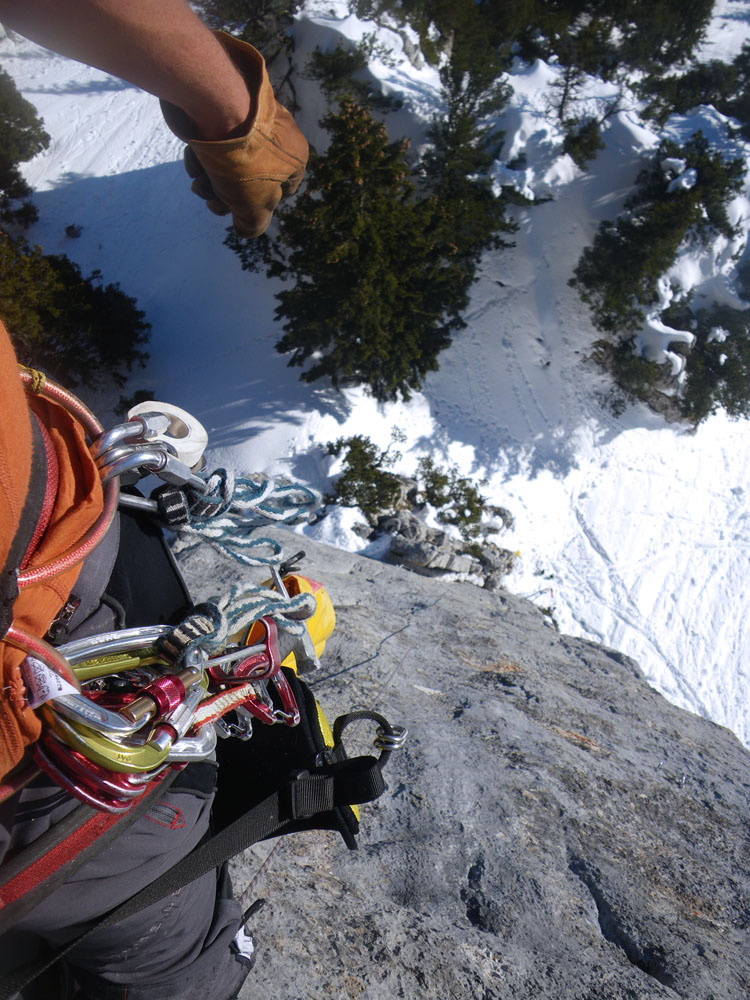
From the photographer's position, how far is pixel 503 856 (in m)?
2.51

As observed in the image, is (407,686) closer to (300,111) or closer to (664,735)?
(664,735)

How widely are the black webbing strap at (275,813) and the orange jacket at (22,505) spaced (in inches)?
28.7

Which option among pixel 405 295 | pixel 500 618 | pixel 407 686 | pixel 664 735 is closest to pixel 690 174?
pixel 405 295

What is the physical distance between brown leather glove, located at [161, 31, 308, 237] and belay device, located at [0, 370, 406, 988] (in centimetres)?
70

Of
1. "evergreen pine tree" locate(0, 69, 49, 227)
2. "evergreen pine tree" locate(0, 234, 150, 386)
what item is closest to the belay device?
"evergreen pine tree" locate(0, 234, 150, 386)

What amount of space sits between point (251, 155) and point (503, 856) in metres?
2.89

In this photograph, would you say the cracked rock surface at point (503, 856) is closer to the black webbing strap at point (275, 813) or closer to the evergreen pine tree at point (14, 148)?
the black webbing strap at point (275, 813)

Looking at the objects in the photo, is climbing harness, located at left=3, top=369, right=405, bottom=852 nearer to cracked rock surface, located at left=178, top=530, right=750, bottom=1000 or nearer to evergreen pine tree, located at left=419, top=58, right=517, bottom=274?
cracked rock surface, located at left=178, top=530, right=750, bottom=1000

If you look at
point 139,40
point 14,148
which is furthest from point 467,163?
point 139,40

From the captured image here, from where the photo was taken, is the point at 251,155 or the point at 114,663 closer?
the point at 114,663

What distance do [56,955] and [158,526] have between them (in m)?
1.08

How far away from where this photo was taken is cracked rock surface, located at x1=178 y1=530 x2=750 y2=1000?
6.81 feet

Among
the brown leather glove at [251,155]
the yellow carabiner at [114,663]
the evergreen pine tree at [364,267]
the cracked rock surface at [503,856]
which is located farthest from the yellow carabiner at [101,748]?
the evergreen pine tree at [364,267]

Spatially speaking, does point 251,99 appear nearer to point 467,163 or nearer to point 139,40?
point 139,40
